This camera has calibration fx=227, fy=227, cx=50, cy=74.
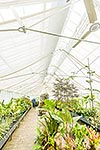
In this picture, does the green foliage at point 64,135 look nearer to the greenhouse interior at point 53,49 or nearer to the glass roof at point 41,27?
the greenhouse interior at point 53,49

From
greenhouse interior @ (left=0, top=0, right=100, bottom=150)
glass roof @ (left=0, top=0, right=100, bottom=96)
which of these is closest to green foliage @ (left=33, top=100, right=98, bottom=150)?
greenhouse interior @ (left=0, top=0, right=100, bottom=150)

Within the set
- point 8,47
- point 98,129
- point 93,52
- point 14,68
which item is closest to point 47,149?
point 98,129

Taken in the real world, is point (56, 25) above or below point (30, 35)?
above

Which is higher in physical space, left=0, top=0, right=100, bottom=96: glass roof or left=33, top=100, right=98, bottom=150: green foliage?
left=0, top=0, right=100, bottom=96: glass roof

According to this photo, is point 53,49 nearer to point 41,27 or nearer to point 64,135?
point 41,27

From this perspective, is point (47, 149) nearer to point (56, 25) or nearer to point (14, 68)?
point (56, 25)

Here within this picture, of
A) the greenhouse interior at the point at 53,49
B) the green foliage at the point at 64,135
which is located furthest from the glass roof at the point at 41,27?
the green foliage at the point at 64,135

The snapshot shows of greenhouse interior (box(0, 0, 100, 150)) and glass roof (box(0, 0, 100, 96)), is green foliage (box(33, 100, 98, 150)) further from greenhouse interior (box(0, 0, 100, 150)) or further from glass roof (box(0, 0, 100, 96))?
glass roof (box(0, 0, 100, 96))

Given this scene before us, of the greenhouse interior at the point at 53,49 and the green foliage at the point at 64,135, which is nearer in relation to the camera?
the greenhouse interior at the point at 53,49

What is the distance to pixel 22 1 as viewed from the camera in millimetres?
2600

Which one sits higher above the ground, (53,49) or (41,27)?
(53,49)

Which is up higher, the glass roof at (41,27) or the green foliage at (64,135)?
the glass roof at (41,27)

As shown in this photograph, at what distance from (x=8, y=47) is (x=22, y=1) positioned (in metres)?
1.95

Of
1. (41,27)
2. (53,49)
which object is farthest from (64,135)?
(53,49)
